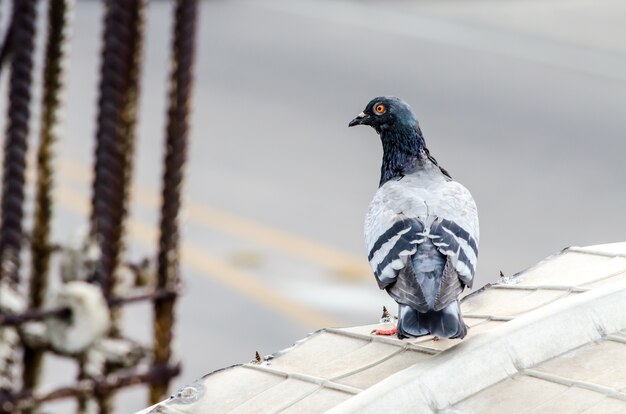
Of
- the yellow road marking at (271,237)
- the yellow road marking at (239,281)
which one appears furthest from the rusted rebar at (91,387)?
the yellow road marking at (271,237)

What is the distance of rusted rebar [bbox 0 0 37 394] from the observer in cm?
562

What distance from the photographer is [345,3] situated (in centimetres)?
2556

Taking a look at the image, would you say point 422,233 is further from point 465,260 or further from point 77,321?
point 77,321

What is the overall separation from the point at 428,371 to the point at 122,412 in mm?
8299

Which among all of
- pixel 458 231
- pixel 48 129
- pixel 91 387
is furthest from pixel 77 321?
pixel 458 231

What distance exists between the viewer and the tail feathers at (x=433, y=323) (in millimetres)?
3760

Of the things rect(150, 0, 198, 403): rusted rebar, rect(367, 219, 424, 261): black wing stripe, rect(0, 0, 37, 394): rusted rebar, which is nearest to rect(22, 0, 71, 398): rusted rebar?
rect(0, 0, 37, 394): rusted rebar

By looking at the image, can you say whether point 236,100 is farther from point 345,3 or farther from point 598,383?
point 598,383

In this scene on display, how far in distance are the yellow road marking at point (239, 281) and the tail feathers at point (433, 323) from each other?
893 centimetres

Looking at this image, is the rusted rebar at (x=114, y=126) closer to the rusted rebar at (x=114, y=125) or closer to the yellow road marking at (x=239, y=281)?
the rusted rebar at (x=114, y=125)

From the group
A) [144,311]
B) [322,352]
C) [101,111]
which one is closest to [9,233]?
[101,111]

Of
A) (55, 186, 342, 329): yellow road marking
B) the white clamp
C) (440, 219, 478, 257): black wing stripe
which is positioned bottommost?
(55, 186, 342, 329): yellow road marking

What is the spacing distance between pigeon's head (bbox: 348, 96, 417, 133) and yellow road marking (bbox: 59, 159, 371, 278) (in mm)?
9226

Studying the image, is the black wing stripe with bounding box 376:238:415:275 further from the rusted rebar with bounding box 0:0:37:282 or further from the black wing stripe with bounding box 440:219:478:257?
the rusted rebar with bounding box 0:0:37:282
